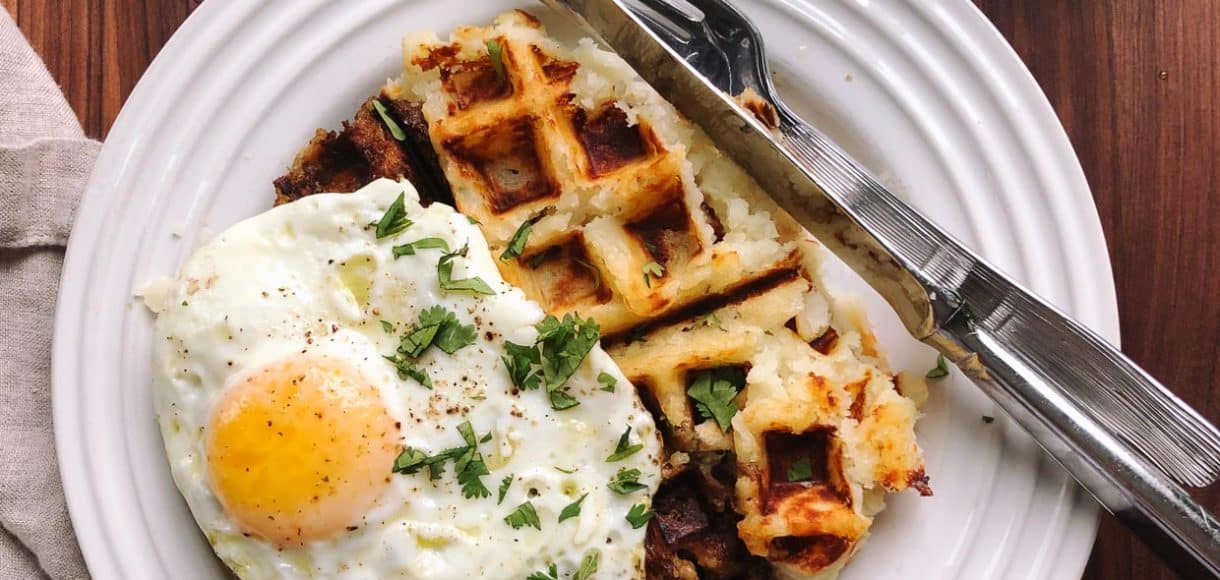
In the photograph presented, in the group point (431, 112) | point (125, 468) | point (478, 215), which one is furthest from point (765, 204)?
point (125, 468)

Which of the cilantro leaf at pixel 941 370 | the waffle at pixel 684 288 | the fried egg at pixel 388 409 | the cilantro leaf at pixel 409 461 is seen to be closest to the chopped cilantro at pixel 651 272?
the waffle at pixel 684 288

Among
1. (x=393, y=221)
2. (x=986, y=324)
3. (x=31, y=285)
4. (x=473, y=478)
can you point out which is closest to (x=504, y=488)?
(x=473, y=478)

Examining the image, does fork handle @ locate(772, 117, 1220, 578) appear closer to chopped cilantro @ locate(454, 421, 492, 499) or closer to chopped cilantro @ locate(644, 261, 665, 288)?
chopped cilantro @ locate(644, 261, 665, 288)

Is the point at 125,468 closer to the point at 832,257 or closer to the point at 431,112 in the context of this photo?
the point at 431,112

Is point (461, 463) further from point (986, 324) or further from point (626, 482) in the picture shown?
point (986, 324)

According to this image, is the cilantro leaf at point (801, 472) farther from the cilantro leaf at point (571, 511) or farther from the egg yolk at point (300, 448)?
the egg yolk at point (300, 448)
